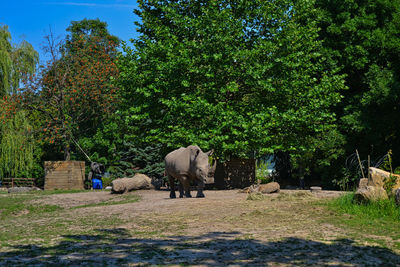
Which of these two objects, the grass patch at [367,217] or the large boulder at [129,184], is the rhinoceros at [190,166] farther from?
the large boulder at [129,184]

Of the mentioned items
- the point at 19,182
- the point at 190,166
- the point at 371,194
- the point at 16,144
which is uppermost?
the point at 16,144

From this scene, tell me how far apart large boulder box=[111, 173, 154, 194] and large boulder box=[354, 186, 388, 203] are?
12962 millimetres

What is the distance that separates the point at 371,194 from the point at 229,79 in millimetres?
12964

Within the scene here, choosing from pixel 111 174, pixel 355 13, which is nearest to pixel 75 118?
pixel 111 174

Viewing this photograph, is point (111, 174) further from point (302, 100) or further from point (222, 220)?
point (222, 220)

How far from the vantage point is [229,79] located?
23531 mm

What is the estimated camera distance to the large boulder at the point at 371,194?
38.2ft

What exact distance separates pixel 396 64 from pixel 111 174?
19.3 m

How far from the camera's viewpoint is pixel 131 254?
7090 mm

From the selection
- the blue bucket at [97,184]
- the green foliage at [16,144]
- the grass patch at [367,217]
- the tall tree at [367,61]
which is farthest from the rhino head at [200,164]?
the green foliage at [16,144]

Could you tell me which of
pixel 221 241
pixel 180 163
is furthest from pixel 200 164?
pixel 221 241

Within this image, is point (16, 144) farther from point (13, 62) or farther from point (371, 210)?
point (371, 210)

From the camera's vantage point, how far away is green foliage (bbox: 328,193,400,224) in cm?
1048

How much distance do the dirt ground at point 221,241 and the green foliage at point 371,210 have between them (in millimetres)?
641
